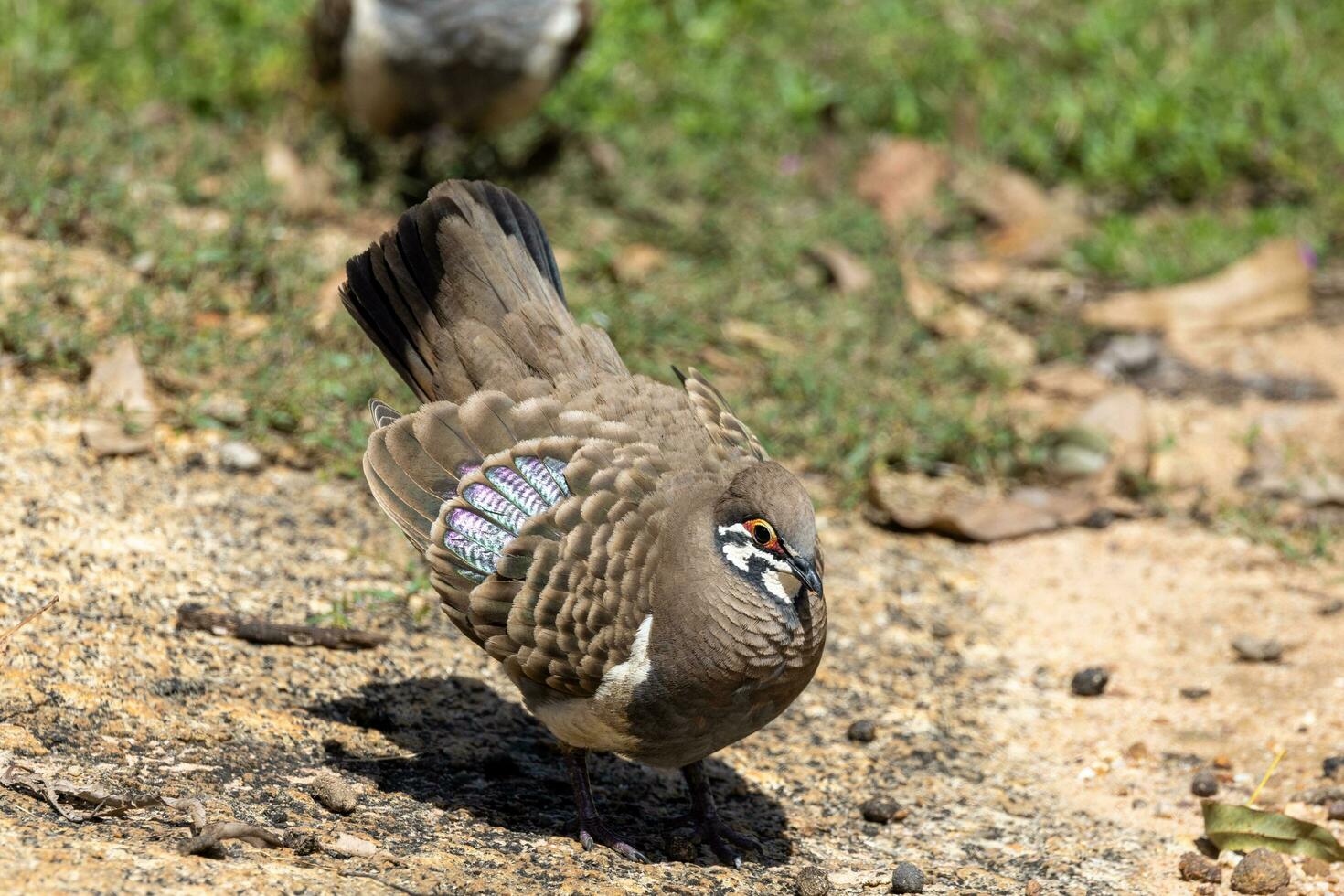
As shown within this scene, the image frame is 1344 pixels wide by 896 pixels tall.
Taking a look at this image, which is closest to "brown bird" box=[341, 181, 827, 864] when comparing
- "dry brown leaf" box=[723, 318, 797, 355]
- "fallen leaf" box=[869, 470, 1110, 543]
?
"fallen leaf" box=[869, 470, 1110, 543]

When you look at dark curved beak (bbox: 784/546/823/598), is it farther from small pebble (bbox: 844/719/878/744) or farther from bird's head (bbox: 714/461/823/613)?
small pebble (bbox: 844/719/878/744)

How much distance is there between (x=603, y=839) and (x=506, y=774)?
44 centimetres

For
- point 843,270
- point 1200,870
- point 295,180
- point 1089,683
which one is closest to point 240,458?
point 295,180

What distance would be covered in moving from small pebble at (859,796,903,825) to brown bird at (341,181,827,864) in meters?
0.42

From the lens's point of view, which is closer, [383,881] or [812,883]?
[383,881]

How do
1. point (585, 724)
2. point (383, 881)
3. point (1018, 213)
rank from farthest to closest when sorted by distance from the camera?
1. point (1018, 213)
2. point (585, 724)
3. point (383, 881)

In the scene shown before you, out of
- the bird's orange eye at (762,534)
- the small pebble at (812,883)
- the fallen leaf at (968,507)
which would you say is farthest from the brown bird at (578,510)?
the fallen leaf at (968,507)

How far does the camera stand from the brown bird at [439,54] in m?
7.41

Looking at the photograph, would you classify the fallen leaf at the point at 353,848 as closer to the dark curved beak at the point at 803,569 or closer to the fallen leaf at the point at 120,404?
the dark curved beak at the point at 803,569

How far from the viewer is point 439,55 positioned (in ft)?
24.6

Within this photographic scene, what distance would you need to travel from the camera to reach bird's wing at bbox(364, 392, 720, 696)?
369 cm

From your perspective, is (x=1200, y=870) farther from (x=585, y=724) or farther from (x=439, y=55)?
(x=439, y=55)

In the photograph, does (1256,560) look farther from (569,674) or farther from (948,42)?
(948,42)

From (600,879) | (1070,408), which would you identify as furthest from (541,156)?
(600,879)
